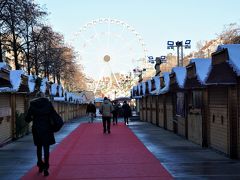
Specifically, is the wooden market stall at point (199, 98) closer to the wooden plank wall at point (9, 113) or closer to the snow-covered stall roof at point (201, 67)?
the snow-covered stall roof at point (201, 67)

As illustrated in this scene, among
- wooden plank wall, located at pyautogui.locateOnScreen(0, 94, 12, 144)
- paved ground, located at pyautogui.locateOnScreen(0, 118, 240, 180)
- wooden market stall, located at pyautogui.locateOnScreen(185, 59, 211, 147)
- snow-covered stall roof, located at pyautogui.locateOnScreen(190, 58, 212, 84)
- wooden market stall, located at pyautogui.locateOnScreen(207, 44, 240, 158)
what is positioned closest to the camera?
paved ground, located at pyautogui.locateOnScreen(0, 118, 240, 180)

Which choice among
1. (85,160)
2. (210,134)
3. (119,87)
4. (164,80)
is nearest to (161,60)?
(164,80)

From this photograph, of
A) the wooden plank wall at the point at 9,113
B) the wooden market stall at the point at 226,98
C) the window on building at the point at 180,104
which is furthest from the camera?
the window on building at the point at 180,104

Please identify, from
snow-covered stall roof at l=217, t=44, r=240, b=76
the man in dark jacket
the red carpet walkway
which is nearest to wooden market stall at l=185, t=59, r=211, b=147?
the red carpet walkway

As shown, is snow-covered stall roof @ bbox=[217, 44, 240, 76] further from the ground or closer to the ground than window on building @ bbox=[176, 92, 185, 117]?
further from the ground

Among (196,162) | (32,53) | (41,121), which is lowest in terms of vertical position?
(196,162)

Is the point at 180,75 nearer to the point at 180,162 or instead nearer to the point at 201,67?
the point at 201,67

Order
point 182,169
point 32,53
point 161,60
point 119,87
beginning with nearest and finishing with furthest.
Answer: point 182,169, point 32,53, point 161,60, point 119,87

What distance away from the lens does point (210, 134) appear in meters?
18.6

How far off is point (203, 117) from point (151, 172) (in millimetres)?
7152

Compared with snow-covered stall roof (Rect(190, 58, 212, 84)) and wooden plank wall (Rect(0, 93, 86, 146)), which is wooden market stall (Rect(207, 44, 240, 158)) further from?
wooden plank wall (Rect(0, 93, 86, 146))

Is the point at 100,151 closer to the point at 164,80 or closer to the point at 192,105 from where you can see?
the point at 192,105

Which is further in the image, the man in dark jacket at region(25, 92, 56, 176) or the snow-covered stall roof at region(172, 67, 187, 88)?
the snow-covered stall roof at region(172, 67, 187, 88)

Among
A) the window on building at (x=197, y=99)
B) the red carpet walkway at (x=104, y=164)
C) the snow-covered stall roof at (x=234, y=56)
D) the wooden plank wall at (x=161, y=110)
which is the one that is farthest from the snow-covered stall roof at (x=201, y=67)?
the wooden plank wall at (x=161, y=110)
